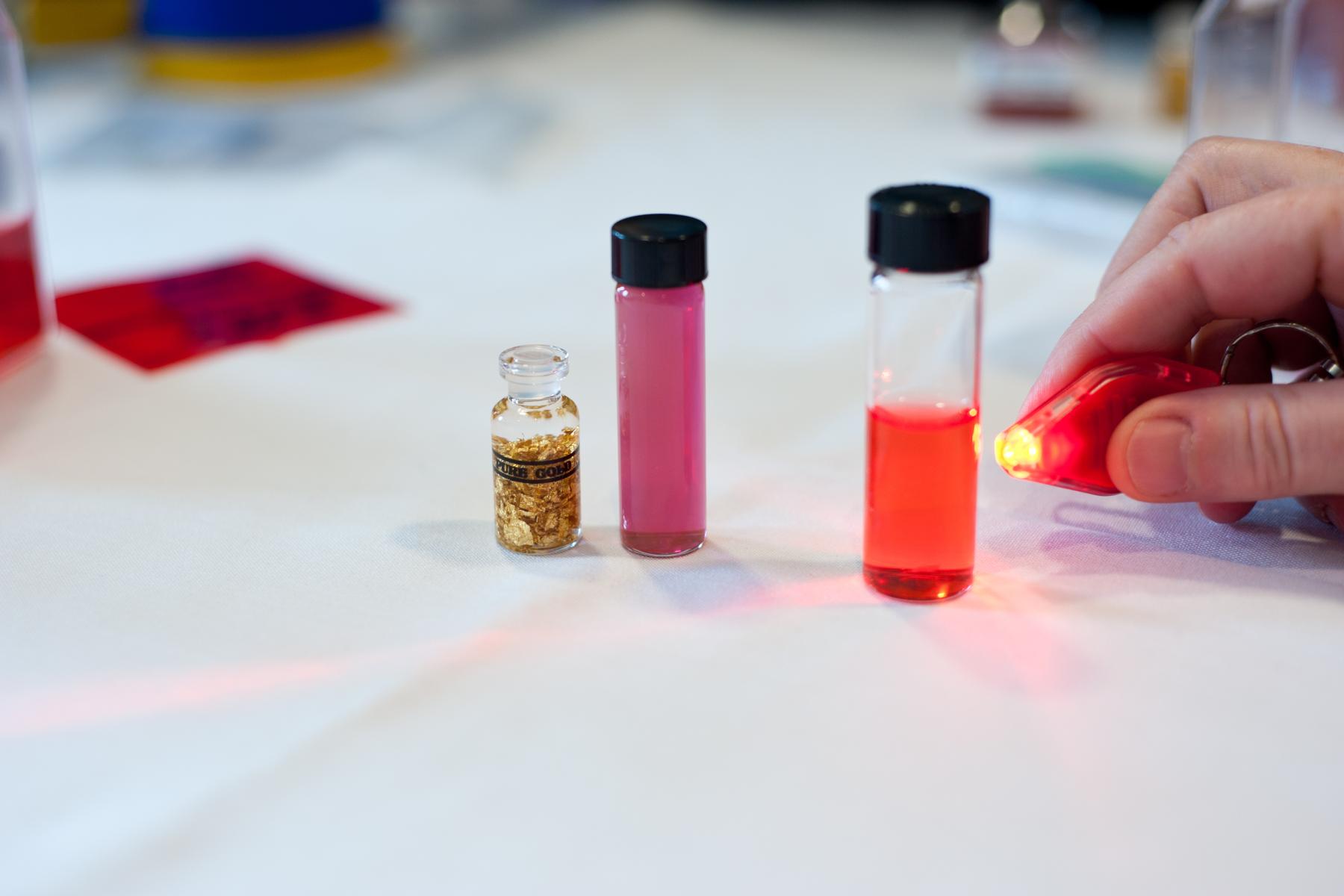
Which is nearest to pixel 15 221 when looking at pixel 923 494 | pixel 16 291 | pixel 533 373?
pixel 16 291

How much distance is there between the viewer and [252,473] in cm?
92

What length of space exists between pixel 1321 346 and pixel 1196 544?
134 millimetres

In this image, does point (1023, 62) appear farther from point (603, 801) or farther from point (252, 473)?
point (603, 801)

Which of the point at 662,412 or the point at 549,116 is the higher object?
the point at 549,116

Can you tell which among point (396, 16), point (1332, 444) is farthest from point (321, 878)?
point (396, 16)

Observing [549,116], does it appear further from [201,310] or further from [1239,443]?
[1239,443]

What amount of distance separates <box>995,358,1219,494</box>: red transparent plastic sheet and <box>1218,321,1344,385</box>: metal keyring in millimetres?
42

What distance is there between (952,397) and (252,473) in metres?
0.49

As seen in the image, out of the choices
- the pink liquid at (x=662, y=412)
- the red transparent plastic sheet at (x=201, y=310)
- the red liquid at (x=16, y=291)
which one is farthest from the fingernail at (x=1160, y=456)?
the red liquid at (x=16, y=291)

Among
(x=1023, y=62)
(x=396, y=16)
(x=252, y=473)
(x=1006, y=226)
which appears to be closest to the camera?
(x=252, y=473)

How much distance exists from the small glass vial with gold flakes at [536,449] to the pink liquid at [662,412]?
1.4 inches

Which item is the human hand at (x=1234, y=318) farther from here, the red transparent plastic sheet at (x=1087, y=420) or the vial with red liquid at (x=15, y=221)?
the vial with red liquid at (x=15, y=221)

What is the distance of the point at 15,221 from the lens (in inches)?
42.1

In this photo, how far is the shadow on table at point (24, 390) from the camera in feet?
3.32
